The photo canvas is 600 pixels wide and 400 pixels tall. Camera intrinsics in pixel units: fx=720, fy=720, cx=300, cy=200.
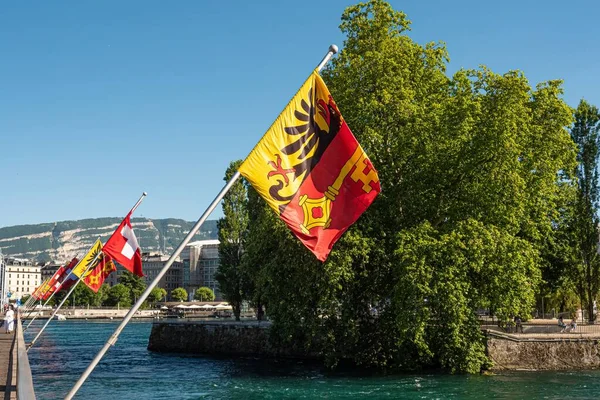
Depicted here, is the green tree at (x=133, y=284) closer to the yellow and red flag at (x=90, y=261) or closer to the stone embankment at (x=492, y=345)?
the stone embankment at (x=492, y=345)

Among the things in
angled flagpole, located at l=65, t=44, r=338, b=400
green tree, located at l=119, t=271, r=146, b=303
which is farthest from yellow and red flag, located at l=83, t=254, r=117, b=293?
green tree, located at l=119, t=271, r=146, b=303

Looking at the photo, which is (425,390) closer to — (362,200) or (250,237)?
(250,237)

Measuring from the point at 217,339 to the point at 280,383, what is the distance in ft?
72.8

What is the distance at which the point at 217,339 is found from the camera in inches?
2174

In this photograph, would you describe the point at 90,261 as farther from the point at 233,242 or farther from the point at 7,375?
the point at 233,242

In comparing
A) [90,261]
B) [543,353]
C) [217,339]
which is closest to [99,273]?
[90,261]

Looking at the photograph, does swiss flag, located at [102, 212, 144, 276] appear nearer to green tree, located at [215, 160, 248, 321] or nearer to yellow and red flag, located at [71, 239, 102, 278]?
yellow and red flag, located at [71, 239, 102, 278]

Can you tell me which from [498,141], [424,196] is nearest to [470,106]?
[498,141]

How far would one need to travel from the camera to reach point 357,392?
30.0 m

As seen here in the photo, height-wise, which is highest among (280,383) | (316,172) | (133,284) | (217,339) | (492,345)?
(316,172)

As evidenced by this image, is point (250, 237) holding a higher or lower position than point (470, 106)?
lower

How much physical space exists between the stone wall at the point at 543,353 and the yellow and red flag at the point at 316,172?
29.7 metres

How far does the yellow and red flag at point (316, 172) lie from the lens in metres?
11.5

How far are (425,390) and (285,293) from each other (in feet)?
33.5
